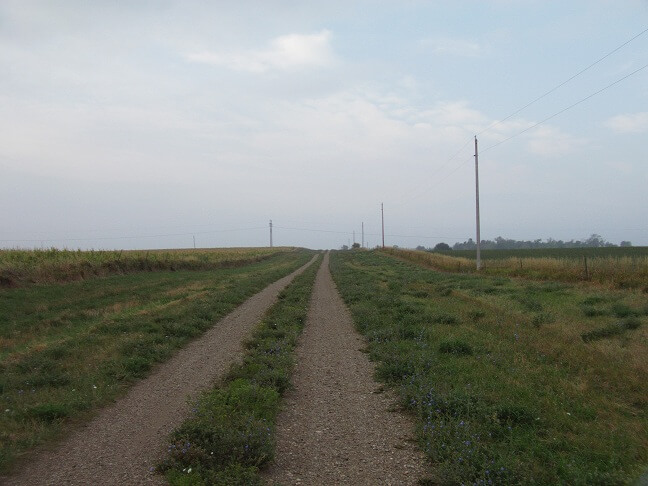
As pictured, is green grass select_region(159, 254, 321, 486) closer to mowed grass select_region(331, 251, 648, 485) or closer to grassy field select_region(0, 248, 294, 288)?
mowed grass select_region(331, 251, 648, 485)

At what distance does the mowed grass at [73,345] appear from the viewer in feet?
19.6

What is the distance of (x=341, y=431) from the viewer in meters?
5.50

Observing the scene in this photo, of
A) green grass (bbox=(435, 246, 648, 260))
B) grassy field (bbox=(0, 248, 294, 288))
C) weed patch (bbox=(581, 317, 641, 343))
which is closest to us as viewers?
weed patch (bbox=(581, 317, 641, 343))

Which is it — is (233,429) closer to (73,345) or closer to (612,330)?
(73,345)

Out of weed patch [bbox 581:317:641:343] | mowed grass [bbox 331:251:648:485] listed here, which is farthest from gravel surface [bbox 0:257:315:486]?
weed patch [bbox 581:317:641:343]

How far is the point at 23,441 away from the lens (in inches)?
203

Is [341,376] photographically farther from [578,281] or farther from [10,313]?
[578,281]

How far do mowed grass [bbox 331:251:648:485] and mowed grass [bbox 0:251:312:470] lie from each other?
4298mm

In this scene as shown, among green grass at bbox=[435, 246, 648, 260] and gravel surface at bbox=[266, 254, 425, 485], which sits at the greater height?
green grass at bbox=[435, 246, 648, 260]

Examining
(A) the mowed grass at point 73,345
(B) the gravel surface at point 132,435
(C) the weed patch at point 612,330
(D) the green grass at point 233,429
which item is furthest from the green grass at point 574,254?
(B) the gravel surface at point 132,435

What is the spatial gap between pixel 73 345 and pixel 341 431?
724cm

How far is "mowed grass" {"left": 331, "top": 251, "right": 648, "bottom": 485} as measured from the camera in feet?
14.4

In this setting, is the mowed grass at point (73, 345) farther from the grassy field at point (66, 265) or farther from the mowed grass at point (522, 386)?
the mowed grass at point (522, 386)

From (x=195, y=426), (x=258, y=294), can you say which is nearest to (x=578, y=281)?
(x=258, y=294)
